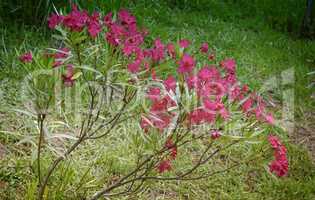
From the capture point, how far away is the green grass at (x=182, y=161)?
226 cm

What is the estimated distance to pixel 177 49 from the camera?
5.70 feet

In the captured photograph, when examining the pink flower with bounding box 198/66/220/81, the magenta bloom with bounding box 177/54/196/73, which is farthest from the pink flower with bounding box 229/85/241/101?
the magenta bloom with bounding box 177/54/196/73

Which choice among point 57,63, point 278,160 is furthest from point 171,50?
point 278,160

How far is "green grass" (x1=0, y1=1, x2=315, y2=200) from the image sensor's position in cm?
226

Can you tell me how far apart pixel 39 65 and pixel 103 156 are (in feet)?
3.29

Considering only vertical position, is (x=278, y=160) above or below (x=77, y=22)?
below

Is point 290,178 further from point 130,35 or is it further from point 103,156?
point 130,35

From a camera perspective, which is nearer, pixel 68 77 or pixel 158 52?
pixel 68 77

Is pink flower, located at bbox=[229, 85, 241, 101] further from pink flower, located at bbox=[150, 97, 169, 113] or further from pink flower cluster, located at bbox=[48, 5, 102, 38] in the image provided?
pink flower cluster, located at bbox=[48, 5, 102, 38]

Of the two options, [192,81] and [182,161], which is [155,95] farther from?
[182,161]

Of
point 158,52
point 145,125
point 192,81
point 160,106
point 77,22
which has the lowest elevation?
point 145,125

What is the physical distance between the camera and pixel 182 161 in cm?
270

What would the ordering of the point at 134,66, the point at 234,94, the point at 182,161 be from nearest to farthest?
1. the point at 134,66
2. the point at 234,94
3. the point at 182,161

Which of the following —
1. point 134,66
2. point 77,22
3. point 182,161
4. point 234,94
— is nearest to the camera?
point 77,22
